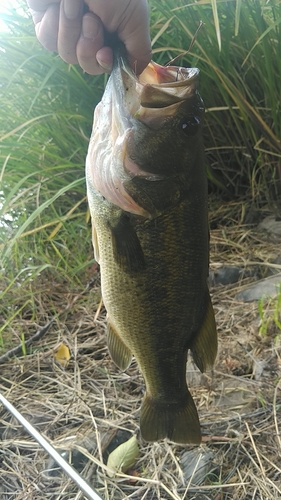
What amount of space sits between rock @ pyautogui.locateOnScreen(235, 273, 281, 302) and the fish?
0.96 meters

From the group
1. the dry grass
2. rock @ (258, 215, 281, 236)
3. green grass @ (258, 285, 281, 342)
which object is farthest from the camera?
rock @ (258, 215, 281, 236)

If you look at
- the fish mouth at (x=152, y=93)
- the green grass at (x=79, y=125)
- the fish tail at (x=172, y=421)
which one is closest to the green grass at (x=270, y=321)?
the fish tail at (x=172, y=421)

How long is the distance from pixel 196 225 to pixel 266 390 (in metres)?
0.89

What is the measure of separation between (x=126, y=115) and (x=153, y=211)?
0.79 ft

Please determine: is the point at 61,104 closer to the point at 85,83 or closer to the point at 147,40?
the point at 85,83

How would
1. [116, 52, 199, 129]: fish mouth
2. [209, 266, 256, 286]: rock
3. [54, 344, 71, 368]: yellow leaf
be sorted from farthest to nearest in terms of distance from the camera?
[209, 266, 256, 286]: rock → [54, 344, 71, 368]: yellow leaf → [116, 52, 199, 129]: fish mouth

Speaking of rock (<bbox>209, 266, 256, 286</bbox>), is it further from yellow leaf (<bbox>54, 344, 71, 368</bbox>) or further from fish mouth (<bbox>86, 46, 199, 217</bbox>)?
fish mouth (<bbox>86, 46, 199, 217</bbox>)

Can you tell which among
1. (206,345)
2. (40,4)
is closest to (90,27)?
(40,4)

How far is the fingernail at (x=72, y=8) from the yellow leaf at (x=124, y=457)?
136cm

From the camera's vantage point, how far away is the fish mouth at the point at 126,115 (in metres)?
1.05

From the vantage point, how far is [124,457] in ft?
5.28

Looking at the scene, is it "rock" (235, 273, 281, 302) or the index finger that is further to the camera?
"rock" (235, 273, 281, 302)

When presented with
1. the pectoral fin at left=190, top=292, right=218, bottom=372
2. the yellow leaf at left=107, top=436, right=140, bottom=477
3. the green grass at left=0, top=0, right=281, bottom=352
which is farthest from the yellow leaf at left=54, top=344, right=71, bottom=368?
the pectoral fin at left=190, top=292, right=218, bottom=372

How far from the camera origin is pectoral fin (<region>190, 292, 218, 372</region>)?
1282mm
